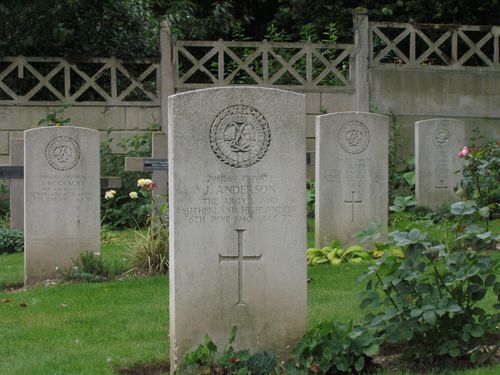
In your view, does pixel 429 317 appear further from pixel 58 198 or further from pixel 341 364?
pixel 58 198

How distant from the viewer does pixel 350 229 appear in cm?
1043

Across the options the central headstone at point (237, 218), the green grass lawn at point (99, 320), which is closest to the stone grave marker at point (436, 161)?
the green grass lawn at point (99, 320)

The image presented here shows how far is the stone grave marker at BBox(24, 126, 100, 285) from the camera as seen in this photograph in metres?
9.24

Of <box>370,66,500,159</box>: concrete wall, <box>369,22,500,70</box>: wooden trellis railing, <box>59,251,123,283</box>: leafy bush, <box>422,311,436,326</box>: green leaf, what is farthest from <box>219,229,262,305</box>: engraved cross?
<box>369,22,500,70</box>: wooden trellis railing

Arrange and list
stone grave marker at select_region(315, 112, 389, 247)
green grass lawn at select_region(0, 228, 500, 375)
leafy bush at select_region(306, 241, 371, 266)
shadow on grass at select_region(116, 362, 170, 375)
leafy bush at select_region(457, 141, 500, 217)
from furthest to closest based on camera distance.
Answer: stone grave marker at select_region(315, 112, 389, 247)
leafy bush at select_region(457, 141, 500, 217)
leafy bush at select_region(306, 241, 371, 266)
green grass lawn at select_region(0, 228, 500, 375)
shadow on grass at select_region(116, 362, 170, 375)

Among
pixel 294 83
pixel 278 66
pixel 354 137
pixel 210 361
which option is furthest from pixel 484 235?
pixel 278 66

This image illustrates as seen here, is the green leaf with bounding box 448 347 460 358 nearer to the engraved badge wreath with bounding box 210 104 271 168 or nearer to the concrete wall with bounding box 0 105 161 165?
the engraved badge wreath with bounding box 210 104 271 168

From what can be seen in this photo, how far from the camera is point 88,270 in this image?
9.29 m

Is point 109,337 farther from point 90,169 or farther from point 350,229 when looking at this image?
point 350,229

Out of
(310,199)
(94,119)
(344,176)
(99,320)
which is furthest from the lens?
(94,119)

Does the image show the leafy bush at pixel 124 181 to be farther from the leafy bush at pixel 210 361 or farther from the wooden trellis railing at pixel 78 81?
the leafy bush at pixel 210 361

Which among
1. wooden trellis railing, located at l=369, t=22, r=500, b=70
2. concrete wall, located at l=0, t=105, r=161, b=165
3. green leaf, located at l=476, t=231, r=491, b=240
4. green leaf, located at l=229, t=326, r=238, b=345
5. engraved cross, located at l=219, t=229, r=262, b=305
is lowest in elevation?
green leaf, located at l=229, t=326, r=238, b=345

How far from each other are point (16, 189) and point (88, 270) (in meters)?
3.42

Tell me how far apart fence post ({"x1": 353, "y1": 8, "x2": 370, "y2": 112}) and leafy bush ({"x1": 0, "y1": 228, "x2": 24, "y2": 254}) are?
625 cm
